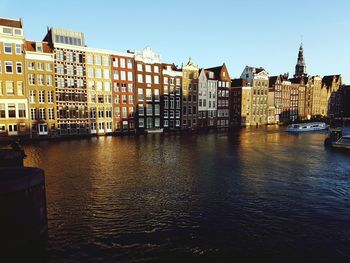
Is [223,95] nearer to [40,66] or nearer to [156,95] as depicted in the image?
[156,95]

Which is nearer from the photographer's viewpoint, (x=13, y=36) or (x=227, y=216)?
(x=227, y=216)

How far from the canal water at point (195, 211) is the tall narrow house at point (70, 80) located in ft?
113

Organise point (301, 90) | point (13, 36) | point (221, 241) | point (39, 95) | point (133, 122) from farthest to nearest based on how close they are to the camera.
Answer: point (301, 90), point (133, 122), point (39, 95), point (13, 36), point (221, 241)

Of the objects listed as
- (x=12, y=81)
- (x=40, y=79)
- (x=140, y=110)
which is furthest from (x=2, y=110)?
(x=140, y=110)

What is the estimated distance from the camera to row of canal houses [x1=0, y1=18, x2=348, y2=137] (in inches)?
2451

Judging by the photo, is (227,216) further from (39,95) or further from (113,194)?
(39,95)

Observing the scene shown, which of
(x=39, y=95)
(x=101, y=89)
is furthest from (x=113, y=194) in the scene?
(x=101, y=89)

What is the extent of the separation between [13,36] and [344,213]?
6969 centimetres

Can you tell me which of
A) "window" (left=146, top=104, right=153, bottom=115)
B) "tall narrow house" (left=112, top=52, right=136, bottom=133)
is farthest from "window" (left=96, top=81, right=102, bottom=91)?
"window" (left=146, top=104, right=153, bottom=115)

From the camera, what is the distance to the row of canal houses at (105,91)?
62.2 meters

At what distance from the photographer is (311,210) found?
68.2 ft

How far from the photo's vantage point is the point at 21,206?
42.0 feet

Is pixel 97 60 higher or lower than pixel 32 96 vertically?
higher

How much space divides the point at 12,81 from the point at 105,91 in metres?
23.3
